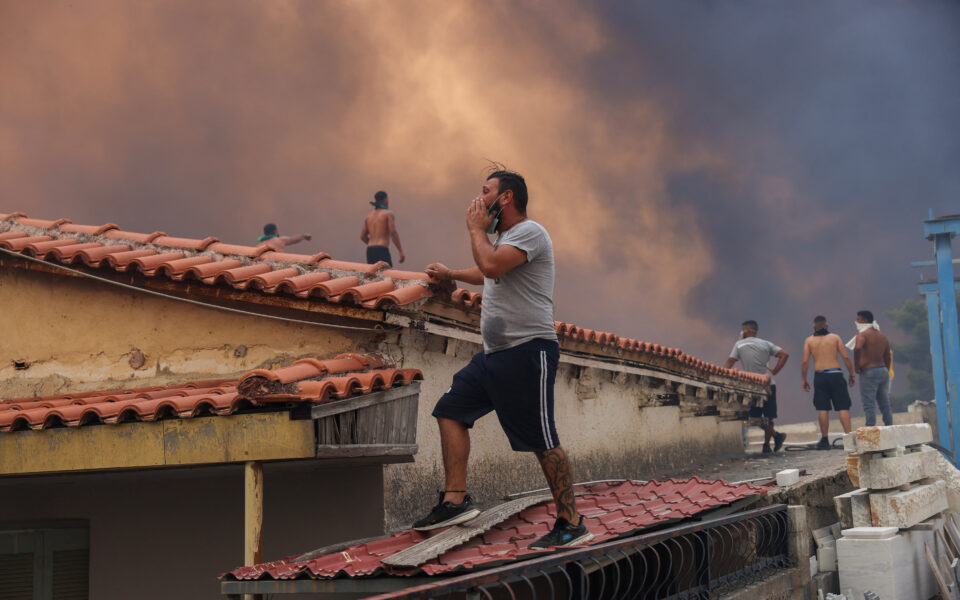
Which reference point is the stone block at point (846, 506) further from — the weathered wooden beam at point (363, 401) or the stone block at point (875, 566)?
the weathered wooden beam at point (363, 401)

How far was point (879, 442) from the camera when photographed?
7324mm

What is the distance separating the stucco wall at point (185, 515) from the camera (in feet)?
20.1

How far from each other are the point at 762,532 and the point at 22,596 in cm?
597

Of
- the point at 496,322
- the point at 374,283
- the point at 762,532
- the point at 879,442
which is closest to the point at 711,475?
the point at 879,442

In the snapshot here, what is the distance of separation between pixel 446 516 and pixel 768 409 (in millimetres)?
11717

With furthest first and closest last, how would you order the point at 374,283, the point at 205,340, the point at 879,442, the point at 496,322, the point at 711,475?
the point at 711,475, the point at 879,442, the point at 205,340, the point at 374,283, the point at 496,322

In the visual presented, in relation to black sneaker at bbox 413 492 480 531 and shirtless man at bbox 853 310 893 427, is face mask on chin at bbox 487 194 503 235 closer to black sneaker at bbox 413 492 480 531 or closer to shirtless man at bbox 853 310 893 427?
black sneaker at bbox 413 492 480 531

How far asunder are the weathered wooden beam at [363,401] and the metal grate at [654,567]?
4.06ft

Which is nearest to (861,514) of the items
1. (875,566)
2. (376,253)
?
(875,566)

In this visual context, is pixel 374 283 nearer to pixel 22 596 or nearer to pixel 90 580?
pixel 90 580

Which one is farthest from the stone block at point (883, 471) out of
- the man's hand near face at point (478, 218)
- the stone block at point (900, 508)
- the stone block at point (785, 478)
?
the man's hand near face at point (478, 218)

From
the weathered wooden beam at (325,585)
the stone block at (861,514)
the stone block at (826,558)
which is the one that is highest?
the weathered wooden beam at (325,585)

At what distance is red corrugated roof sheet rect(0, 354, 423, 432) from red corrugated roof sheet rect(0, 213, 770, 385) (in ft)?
1.77

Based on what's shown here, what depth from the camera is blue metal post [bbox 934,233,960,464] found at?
1562cm
